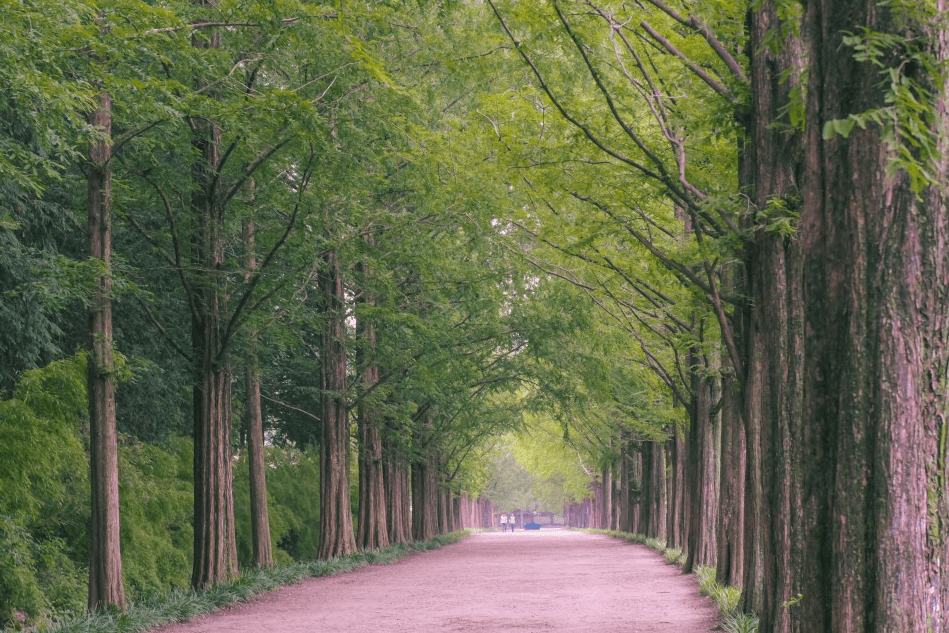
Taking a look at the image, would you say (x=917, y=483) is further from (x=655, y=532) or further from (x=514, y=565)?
(x=655, y=532)

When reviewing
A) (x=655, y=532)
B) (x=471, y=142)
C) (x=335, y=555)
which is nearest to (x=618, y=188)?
(x=471, y=142)

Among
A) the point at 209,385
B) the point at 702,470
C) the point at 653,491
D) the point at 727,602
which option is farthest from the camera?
the point at 653,491

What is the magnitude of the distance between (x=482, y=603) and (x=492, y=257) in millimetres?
8573

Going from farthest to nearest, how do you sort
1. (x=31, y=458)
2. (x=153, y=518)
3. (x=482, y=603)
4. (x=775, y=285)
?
(x=153, y=518), (x=482, y=603), (x=31, y=458), (x=775, y=285)

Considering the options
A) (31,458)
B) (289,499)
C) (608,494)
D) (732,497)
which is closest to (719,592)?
(732,497)

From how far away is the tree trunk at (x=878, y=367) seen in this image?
14.5 feet

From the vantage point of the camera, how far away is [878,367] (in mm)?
4539

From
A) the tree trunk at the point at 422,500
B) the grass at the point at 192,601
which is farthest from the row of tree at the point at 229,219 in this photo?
the tree trunk at the point at 422,500

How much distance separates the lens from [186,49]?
39.3ft

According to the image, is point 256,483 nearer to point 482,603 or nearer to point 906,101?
point 482,603

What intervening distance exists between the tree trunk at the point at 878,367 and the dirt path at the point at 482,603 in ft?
21.8

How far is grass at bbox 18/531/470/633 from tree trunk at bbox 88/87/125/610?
1.86ft

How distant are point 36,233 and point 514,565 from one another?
14401 mm

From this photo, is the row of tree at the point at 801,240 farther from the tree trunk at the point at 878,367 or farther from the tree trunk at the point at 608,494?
the tree trunk at the point at 608,494
